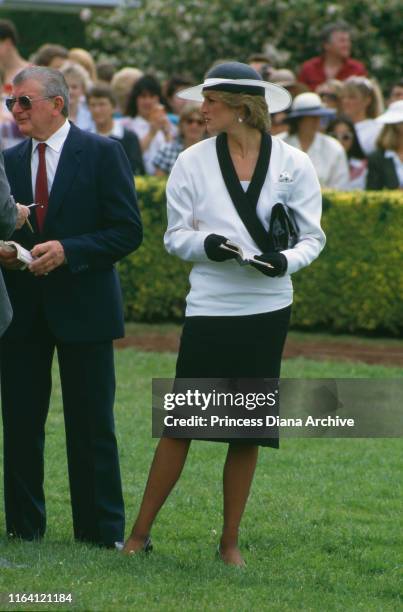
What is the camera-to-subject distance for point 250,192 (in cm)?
577

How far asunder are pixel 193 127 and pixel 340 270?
1.90 metres

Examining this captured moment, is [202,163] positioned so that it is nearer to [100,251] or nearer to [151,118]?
[100,251]

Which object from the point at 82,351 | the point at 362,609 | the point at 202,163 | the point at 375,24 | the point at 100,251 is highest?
the point at 202,163

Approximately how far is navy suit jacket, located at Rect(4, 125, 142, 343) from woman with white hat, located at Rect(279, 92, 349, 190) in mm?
6532

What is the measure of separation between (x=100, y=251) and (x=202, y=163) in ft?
1.94

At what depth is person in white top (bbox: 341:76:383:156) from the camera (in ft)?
44.4

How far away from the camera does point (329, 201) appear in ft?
39.8

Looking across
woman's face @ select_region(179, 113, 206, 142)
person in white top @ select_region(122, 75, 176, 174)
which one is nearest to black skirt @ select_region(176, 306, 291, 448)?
woman's face @ select_region(179, 113, 206, 142)

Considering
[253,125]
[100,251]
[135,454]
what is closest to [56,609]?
[100,251]

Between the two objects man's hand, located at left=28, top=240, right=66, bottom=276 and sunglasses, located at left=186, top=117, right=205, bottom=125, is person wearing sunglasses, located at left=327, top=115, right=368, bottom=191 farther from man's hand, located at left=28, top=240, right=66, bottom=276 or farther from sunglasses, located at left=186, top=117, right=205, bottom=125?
man's hand, located at left=28, top=240, right=66, bottom=276

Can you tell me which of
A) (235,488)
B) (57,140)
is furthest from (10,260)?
(235,488)

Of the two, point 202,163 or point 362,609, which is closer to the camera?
point 362,609

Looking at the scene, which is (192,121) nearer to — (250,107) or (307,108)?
(307,108)

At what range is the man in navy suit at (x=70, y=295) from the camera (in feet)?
19.8
